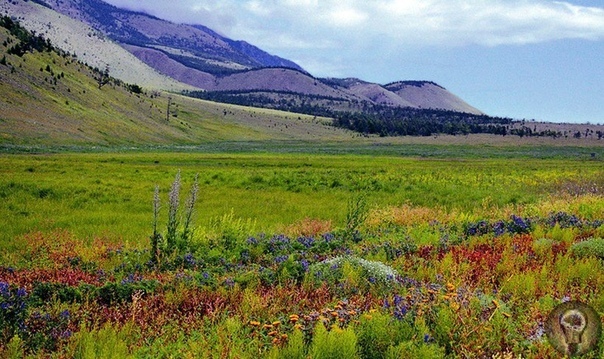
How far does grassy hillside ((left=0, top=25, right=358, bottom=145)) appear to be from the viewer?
8550 centimetres

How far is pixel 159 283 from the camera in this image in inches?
310

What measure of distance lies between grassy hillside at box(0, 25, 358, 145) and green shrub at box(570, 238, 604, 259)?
254 feet

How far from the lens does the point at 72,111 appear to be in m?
106

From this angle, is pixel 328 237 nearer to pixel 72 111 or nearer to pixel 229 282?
pixel 229 282

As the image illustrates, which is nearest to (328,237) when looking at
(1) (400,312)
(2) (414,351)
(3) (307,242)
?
(3) (307,242)

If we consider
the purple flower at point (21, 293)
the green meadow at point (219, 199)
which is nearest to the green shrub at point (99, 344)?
the purple flower at point (21, 293)

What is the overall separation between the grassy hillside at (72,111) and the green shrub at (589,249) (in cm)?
7730

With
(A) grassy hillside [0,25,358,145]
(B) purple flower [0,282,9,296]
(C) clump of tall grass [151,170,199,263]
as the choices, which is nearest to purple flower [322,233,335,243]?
(C) clump of tall grass [151,170,199,263]

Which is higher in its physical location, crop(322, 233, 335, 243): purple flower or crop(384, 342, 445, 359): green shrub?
crop(384, 342, 445, 359): green shrub

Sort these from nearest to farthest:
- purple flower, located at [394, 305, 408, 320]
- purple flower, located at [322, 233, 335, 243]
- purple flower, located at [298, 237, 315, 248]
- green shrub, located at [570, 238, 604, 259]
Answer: purple flower, located at [394, 305, 408, 320] → green shrub, located at [570, 238, 604, 259] → purple flower, located at [298, 237, 315, 248] → purple flower, located at [322, 233, 335, 243]

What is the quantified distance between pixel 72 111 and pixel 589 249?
112 meters

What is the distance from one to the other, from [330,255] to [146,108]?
153132 mm

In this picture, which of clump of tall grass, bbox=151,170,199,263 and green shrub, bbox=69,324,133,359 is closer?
green shrub, bbox=69,324,133,359

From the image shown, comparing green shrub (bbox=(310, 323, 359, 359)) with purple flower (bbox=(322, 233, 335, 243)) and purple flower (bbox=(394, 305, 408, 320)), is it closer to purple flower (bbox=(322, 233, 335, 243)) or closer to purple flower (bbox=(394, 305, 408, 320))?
purple flower (bbox=(394, 305, 408, 320))
